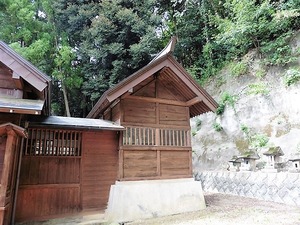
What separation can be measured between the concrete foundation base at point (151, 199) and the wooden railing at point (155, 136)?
1.21 meters

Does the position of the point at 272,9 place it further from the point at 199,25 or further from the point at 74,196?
the point at 74,196

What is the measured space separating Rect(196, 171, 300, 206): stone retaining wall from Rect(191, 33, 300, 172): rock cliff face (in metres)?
1.56

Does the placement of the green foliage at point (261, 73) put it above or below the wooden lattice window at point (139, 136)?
above

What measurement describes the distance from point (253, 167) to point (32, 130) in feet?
29.3

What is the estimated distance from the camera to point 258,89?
1281cm

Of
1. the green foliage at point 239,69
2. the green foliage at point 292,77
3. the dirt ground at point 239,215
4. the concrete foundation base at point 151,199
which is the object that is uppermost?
the green foliage at point 239,69

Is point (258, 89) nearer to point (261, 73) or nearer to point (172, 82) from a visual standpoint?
point (261, 73)

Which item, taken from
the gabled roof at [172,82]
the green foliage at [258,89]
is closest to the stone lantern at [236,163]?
the gabled roof at [172,82]

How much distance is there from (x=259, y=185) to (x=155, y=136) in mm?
4896

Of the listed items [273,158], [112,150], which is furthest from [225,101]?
[112,150]

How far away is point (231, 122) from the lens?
13508 mm

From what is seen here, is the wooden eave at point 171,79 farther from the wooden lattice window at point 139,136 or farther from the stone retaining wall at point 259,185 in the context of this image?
the stone retaining wall at point 259,185

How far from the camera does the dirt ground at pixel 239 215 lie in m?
5.75

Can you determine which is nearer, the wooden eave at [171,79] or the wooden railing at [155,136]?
the wooden eave at [171,79]
